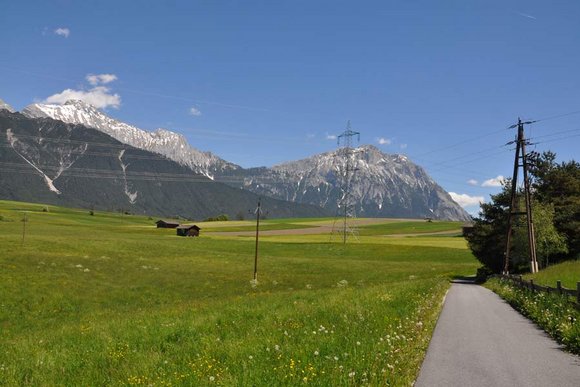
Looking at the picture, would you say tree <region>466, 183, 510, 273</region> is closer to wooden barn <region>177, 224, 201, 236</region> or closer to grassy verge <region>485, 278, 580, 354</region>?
grassy verge <region>485, 278, 580, 354</region>

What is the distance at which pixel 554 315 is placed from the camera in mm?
19234

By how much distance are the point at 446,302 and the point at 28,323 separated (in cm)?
2551

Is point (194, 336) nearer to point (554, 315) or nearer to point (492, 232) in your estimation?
point (554, 315)

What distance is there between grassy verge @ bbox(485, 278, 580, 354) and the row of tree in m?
40.0

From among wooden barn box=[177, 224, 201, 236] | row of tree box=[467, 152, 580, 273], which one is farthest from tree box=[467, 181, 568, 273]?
wooden barn box=[177, 224, 201, 236]

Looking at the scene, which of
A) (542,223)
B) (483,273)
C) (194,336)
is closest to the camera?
(194,336)

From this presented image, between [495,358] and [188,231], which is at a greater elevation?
[495,358]

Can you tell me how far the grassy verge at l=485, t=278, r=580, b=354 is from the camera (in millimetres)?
15225

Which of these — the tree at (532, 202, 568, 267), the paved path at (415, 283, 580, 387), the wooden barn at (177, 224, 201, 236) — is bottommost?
the wooden barn at (177, 224, 201, 236)

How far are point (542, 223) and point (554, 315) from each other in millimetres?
48891

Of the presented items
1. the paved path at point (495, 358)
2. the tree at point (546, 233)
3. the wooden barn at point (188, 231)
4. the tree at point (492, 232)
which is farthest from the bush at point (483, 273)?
the wooden barn at point (188, 231)

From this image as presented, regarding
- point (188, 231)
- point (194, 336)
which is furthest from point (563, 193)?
point (188, 231)

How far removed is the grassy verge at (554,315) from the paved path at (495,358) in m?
0.38

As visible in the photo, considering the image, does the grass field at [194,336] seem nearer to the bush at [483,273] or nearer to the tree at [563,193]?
the bush at [483,273]
